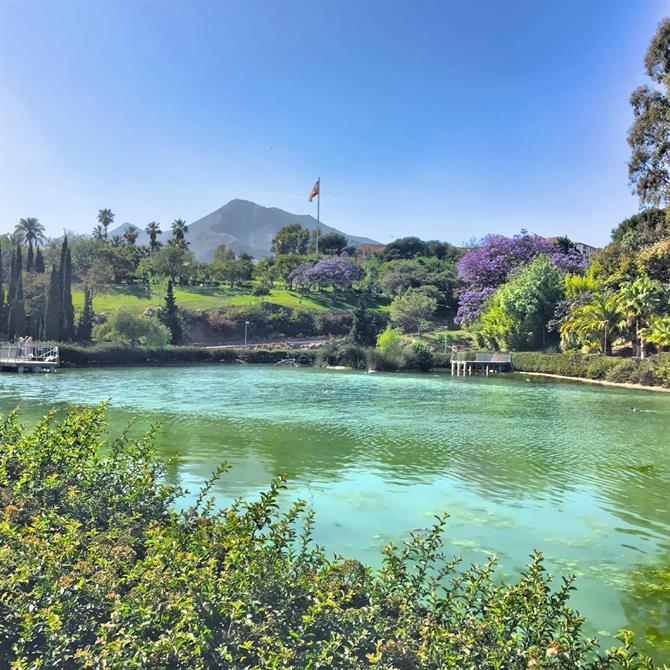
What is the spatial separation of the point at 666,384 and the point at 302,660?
37.9 m

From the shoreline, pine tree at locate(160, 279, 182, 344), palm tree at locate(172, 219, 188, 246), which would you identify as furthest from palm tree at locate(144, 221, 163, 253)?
the shoreline

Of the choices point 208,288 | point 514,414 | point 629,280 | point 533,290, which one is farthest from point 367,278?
point 514,414

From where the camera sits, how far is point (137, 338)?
183ft

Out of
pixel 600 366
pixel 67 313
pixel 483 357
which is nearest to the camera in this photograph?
pixel 600 366

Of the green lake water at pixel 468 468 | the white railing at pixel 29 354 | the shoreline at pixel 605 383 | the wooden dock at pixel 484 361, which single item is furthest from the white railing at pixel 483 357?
the white railing at pixel 29 354

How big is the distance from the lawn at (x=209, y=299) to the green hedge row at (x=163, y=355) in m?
18.0

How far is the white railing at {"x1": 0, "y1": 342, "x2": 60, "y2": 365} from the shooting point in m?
44.1

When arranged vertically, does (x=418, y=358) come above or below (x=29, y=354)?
above

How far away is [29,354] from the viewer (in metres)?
45.3

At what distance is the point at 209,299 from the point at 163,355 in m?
28.3

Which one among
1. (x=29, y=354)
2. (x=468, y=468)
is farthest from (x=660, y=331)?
(x=29, y=354)

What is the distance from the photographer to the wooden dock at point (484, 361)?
52.0 meters

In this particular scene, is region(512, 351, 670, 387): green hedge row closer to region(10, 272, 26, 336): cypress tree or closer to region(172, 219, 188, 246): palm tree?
region(10, 272, 26, 336): cypress tree

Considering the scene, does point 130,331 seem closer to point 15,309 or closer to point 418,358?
point 15,309
